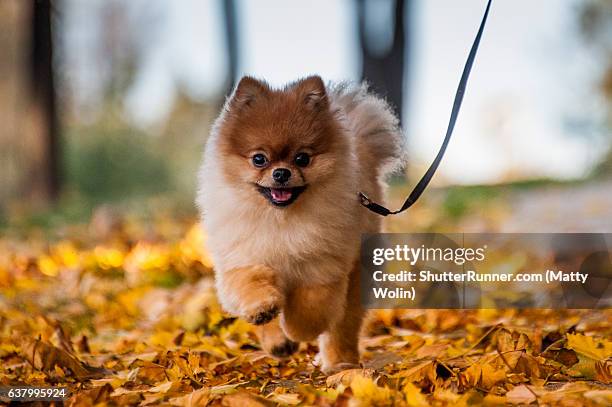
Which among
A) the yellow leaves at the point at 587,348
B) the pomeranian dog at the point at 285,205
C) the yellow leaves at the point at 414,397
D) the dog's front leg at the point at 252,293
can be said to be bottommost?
the yellow leaves at the point at 414,397

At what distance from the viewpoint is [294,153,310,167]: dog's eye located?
113 inches

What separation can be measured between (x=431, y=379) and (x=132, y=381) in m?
1.12

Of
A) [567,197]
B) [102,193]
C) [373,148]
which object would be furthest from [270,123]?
[102,193]

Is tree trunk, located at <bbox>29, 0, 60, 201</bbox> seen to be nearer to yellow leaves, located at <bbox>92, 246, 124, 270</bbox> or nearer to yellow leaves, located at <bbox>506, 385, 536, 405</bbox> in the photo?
yellow leaves, located at <bbox>92, 246, 124, 270</bbox>

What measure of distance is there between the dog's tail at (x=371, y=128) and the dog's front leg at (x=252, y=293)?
0.82 metres

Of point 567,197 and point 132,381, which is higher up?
point 567,197

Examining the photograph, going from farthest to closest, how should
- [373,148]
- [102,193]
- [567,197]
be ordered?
[102,193] → [567,197] → [373,148]

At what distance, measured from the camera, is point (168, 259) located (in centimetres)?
611

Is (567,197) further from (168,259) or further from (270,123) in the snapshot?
(270,123)

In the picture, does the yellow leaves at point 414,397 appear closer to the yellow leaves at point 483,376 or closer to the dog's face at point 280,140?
the yellow leaves at point 483,376

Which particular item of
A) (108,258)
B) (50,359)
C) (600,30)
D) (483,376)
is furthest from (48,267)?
(600,30)

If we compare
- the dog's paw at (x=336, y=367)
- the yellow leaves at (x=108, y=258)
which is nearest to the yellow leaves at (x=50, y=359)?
the dog's paw at (x=336, y=367)

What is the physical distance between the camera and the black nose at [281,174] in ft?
9.16

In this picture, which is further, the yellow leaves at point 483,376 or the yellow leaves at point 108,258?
the yellow leaves at point 108,258
